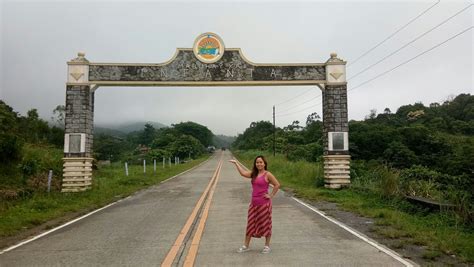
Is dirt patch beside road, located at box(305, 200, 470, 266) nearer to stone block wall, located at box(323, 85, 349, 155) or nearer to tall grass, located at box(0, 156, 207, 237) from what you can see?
stone block wall, located at box(323, 85, 349, 155)

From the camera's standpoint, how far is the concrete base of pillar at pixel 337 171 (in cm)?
1688

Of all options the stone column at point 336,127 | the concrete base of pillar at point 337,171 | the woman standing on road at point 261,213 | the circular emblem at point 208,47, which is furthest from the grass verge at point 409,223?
the circular emblem at point 208,47

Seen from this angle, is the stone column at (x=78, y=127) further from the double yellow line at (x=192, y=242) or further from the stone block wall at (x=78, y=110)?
the double yellow line at (x=192, y=242)

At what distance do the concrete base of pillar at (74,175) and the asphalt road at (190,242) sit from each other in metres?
6.08

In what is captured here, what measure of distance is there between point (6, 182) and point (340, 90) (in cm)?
1419

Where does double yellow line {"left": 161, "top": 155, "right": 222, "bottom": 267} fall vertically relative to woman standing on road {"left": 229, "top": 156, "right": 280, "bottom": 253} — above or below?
below

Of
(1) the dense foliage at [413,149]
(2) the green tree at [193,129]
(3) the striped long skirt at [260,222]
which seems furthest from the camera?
(2) the green tree at [193,129]

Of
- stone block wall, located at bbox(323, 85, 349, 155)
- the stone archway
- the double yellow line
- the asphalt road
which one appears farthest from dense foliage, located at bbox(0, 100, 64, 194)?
stone block wall, located at bbox(323, 85, 349, 155)

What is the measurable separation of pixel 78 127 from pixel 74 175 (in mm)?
2043

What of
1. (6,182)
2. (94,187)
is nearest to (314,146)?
(94,187)

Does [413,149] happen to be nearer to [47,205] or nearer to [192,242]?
[47,205]

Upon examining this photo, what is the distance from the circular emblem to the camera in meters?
17.4

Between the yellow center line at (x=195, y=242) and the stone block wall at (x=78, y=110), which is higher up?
the stone block wall at (x=78, y=110)

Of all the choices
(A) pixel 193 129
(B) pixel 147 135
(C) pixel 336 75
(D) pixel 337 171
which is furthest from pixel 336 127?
(A) pixel 193 129
